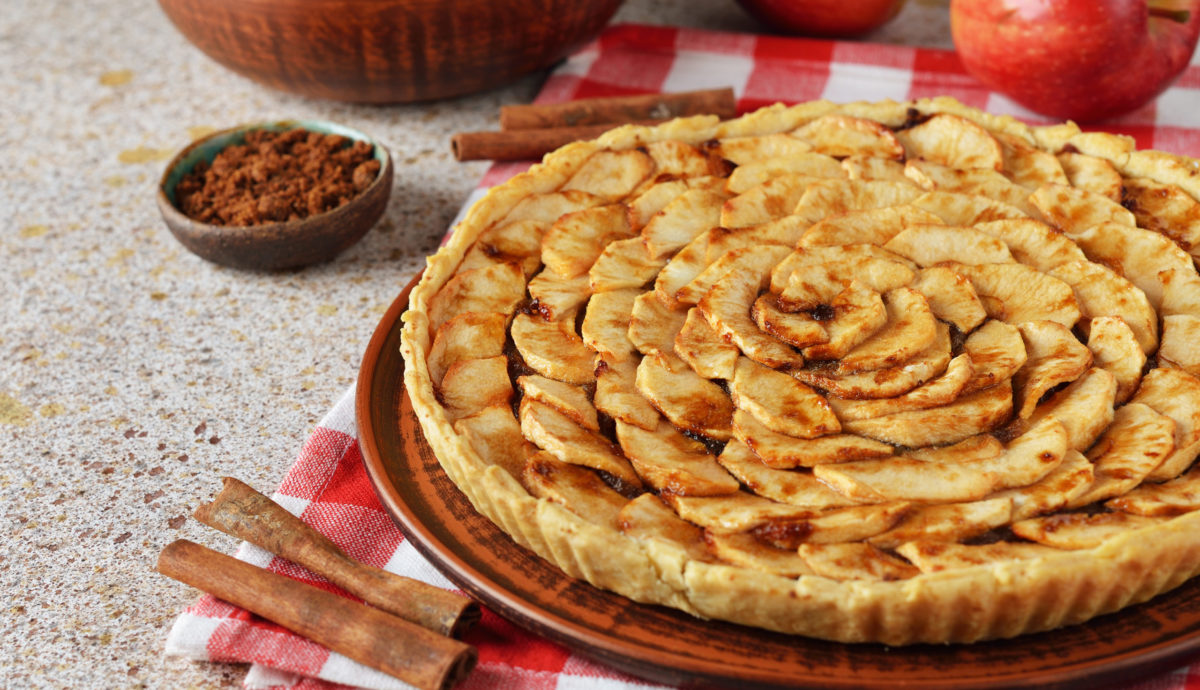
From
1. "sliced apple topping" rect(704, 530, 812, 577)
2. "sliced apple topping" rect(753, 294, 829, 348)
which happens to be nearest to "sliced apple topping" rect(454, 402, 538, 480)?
"sliced apple topping" rect(704, 530, 812, 577)

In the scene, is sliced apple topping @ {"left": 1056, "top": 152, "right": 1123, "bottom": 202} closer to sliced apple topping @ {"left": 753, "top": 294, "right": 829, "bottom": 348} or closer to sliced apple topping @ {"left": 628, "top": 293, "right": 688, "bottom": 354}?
sliced apple topping @ {"left": 753, "top": 294, "right": 829, "bottom": 348}

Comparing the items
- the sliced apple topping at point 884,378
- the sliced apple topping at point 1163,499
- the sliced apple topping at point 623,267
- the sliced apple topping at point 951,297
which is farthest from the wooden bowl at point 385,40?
the sliced apple topping at point 1163,499

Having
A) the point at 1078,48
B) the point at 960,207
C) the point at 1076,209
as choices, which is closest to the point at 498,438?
the point at 960,207

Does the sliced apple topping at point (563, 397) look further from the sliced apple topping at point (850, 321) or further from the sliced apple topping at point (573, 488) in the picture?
the sliced apple topping at point (850, 321)

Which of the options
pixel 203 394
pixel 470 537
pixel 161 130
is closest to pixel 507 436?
pixel 470 537

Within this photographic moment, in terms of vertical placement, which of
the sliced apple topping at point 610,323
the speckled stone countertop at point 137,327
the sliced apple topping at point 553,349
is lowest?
the speckled stone countertop at point 137,327

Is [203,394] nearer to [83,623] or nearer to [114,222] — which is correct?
[83,623]

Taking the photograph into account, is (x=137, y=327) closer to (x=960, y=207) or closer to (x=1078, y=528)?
(x=960, y=207)

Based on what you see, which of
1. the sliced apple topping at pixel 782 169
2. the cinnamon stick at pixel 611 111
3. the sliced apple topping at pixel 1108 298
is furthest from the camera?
the cinnamon stick at pixel 611 111
